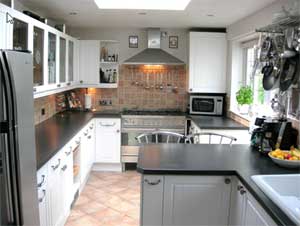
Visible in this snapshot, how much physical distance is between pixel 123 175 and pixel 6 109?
3.36 m

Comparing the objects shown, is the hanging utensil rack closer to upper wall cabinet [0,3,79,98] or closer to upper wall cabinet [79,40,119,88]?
upper wall cabinet [0,3,79,98]

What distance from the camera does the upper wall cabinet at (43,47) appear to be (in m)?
2.45

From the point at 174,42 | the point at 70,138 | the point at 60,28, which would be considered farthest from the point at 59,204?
the point at 174,42

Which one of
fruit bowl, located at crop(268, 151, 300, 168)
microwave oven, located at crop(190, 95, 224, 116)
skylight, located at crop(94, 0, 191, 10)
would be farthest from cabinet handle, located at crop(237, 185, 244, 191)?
microwave oven, located at crop(190, 95, 224, 116)

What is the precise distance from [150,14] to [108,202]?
2333mm

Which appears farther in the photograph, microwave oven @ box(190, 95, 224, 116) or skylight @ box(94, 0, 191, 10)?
microwave oven @ box(190, 95, 224, 116)

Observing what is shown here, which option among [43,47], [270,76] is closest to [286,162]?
[270,76]

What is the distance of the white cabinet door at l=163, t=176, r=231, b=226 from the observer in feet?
7.81

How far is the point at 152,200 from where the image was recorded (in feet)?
7.80

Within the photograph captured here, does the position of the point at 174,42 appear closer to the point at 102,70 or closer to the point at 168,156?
the point at 102,70

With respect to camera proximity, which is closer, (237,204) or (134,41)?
(237,204)

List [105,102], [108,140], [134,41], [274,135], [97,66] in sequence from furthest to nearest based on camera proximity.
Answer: [105,102]
[134,41]
[97,66]
[108,140]
[274,135]

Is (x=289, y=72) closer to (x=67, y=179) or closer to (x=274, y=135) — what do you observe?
(x=274, y=135)

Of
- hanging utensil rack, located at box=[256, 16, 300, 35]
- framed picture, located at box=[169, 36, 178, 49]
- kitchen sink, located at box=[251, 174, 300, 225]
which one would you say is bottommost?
kitchen sink, located at box=[251, 174, 300, 225]
